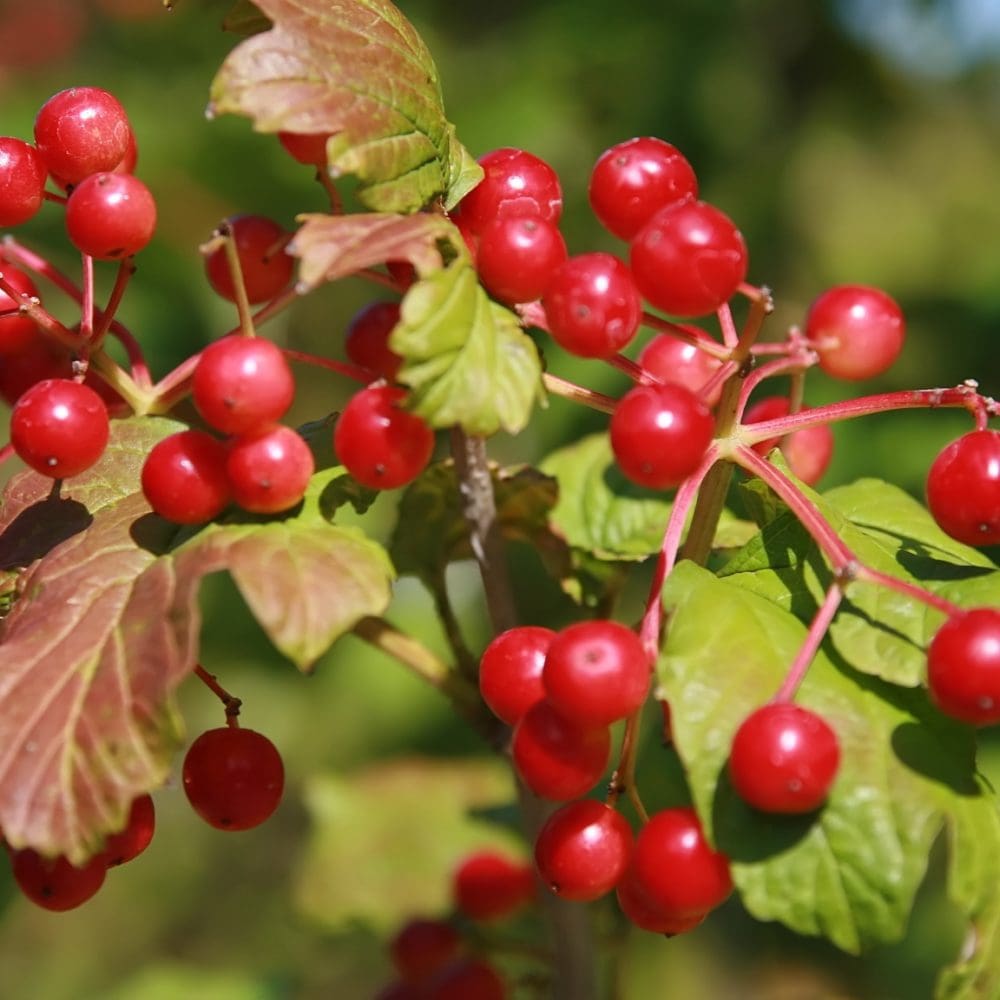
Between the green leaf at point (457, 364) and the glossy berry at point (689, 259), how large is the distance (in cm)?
10

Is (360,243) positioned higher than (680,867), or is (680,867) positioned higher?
(360,243)

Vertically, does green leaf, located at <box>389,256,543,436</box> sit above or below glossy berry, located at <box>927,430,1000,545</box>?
above

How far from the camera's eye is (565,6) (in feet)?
10.5

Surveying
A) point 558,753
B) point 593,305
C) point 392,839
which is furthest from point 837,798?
point 392,839

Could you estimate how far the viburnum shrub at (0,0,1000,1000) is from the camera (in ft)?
2.60

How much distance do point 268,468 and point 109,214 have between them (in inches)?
8.6

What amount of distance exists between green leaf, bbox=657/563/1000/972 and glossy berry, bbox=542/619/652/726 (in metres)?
0.03

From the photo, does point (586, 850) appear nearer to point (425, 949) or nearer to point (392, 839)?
point (425, 949)

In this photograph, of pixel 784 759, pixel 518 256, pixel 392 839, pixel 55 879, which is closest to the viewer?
pixel 784 759

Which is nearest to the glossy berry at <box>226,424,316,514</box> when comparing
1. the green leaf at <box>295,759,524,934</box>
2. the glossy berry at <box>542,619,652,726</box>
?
the glossy berry at <box>542,619,652,726</box>

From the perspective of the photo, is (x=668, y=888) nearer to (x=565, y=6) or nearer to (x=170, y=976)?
(x=170, y=976)

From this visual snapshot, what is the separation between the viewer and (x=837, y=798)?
79 centimetres

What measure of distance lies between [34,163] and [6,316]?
123mm

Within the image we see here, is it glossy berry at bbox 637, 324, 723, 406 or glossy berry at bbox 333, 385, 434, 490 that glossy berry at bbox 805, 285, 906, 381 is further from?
glossy berry at bbox 333, 385, 434, 490
